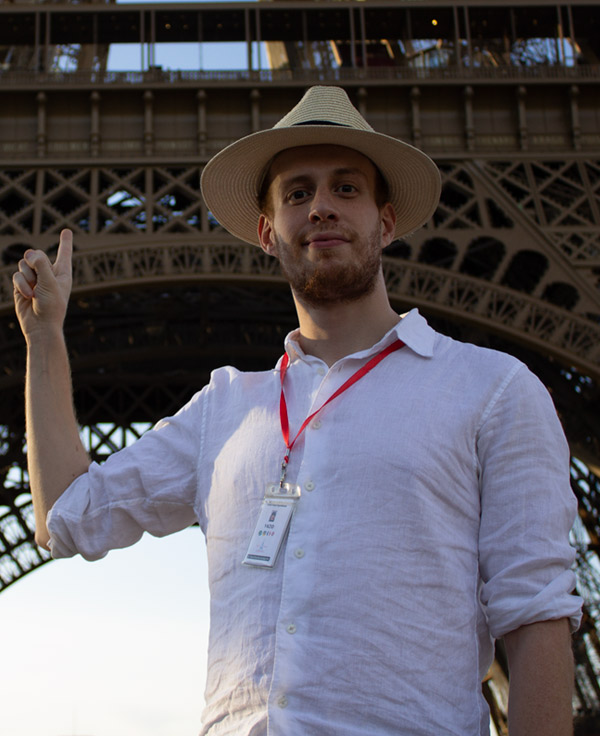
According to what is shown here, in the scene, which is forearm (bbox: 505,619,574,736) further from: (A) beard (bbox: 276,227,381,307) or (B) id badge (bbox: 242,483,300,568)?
(A) beard (bbox: 276,227,381,307)

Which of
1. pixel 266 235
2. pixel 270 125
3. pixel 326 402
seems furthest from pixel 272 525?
pixel 270 125

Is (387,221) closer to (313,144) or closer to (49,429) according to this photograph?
(313,144)

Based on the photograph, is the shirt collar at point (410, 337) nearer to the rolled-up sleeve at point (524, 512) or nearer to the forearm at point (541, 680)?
the rolled-up sleeve at point (524, 512)

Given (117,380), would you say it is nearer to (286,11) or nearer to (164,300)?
(164,300)

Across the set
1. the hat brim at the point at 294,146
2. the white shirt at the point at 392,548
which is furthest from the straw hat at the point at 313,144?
the white shirt at the point at 392,548

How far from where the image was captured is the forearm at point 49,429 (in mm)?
2693

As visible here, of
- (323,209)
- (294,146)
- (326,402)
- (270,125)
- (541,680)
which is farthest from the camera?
(270,125)

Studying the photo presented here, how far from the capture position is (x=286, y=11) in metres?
20.5

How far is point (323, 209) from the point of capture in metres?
2.69

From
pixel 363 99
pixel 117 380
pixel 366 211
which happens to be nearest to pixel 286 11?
pixel 363 99

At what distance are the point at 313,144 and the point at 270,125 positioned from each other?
16.8 meters

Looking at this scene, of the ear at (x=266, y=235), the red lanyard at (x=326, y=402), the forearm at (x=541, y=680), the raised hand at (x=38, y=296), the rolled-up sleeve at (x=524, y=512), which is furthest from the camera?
the ear at (x=266, y=235)

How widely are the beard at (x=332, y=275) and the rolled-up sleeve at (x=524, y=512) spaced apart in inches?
19.2

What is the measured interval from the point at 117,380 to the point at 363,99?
333 inches
